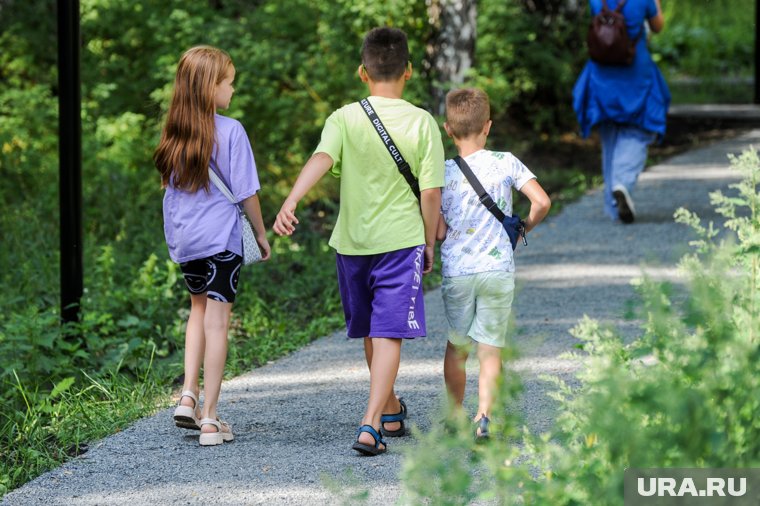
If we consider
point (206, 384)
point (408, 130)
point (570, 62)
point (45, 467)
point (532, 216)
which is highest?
point (570, 62)

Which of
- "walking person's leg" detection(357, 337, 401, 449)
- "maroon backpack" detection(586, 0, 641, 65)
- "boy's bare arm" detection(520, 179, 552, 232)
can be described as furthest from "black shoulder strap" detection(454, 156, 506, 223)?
"maroon backpack" detection(586, 0, 641, 65)

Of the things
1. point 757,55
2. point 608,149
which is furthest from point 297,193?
point 757,55

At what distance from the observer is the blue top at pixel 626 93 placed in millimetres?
9430

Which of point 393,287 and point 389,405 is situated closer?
point 393,287

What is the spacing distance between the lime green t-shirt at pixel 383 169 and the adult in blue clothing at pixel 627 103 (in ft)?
17.3

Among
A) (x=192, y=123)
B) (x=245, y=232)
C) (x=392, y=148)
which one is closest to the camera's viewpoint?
(x=392, y=148)

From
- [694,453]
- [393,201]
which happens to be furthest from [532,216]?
[694,453]

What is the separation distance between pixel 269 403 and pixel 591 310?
2.54 metres

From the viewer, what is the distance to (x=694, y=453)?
8.25ft

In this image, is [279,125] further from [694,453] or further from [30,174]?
[694,453]

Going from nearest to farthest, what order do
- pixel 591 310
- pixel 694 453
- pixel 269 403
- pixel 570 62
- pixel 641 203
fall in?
1. pixel 694 453
2. pixel 269 403
3. pixel 591 310
4. pixel 641 203
5. pixel 570 62

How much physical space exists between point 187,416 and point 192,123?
3.90 feet

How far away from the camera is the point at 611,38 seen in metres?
9.16

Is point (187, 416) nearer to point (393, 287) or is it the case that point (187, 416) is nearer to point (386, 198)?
point (393, 287)
